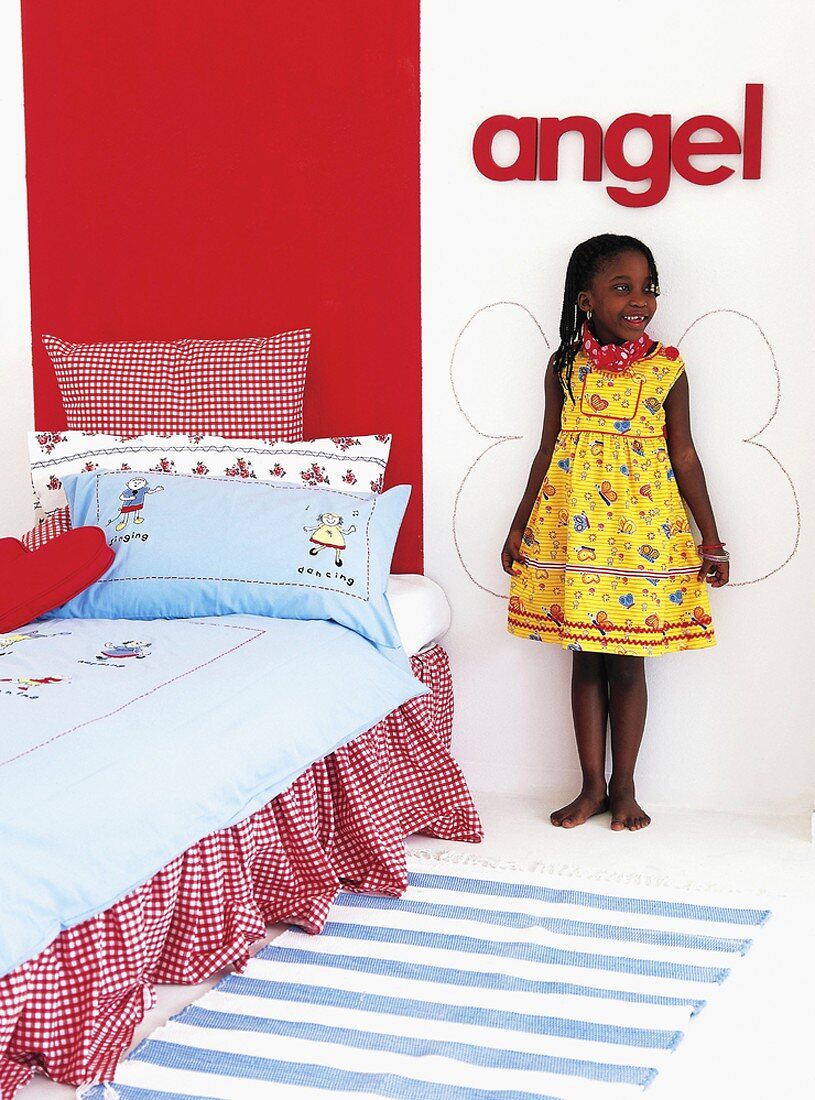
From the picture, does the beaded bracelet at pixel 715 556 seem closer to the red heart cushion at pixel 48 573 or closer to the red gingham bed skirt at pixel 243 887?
the red gingham bed skirt at pixel 243 887

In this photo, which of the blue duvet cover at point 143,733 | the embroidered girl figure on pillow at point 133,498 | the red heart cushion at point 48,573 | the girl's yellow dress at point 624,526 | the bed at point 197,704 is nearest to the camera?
the blue duvet cover at point 143,733

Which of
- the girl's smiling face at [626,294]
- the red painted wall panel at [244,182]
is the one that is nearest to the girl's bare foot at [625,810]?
the red painted wall panel at [244,182]

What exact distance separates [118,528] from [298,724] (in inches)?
27.7

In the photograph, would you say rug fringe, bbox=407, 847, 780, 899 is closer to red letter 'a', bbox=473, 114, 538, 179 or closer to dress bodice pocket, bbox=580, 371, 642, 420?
dress bodice pocket, bbox=580, 371, 642, 420

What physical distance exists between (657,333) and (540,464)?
0.40 meters

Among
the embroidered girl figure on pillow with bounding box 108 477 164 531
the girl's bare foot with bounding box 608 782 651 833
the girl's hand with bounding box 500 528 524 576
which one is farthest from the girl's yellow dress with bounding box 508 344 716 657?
the embroidered girl figure on pillow with bounding box 108 477 164 531

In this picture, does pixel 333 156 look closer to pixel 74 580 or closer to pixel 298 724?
pixel 74 580

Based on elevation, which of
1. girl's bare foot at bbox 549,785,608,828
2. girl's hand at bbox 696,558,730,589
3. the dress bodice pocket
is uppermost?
the dress bodice pocket

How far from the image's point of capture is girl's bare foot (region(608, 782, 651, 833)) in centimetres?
304

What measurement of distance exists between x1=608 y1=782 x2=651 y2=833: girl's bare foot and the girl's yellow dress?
0.36 meters

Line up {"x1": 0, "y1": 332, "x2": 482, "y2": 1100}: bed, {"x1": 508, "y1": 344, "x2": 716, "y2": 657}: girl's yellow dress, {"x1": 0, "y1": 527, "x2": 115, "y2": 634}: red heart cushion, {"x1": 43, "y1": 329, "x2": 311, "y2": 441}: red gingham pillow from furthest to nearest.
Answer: {"x1": 43, "y1": 329, "x2": 311, "y2": 441}: red gingham pillow, {"x1": 508, "y1": 344, "x2": 716, "y2": 657}: girl's yellow dress, {"x1": 0, "y1": 527, "x2": 115, "y2": 634}: red heart cushion, {"x1": 0, "y1": 332, "x2": 482, "y2": 1100}: bed

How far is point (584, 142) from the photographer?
3078mm

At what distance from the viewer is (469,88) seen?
10.4ft

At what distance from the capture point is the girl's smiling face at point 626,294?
2.96 metres
